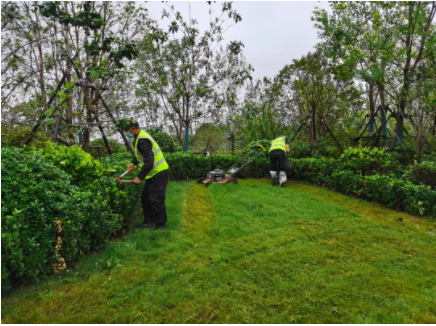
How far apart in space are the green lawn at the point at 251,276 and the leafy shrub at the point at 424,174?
4.41 ft

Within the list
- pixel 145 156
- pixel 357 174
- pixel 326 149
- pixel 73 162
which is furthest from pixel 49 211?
pixel 326 149

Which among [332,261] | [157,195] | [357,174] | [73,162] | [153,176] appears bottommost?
[332,261]

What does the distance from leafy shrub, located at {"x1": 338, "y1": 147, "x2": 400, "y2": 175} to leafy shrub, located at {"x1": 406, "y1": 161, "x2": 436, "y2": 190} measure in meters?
0.54

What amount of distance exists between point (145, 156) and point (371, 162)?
6044mm

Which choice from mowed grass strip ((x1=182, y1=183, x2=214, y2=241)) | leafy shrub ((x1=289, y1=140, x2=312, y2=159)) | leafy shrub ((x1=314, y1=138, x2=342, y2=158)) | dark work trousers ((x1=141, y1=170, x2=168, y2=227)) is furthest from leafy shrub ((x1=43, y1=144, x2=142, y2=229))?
leafy shrub ((x1=314, y1=138, x2=342, y2=158))

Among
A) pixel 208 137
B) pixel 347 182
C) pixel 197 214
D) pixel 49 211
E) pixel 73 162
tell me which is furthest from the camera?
pixel 208 137

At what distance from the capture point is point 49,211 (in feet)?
8.98

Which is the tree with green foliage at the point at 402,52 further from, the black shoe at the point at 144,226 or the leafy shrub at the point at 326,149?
the black shoe at the point at 144,226

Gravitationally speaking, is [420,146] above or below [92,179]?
above

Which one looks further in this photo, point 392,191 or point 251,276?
point 392,191

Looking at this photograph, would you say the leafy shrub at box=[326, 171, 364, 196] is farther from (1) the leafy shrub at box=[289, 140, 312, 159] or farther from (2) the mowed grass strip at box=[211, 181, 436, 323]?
(1) the leafy shrub at box=[289, 140, 312, 159]

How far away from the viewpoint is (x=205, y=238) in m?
4.21

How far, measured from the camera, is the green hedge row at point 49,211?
7.86 feet

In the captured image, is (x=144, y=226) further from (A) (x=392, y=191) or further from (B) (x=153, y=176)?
(A) (x=392, y=191)
